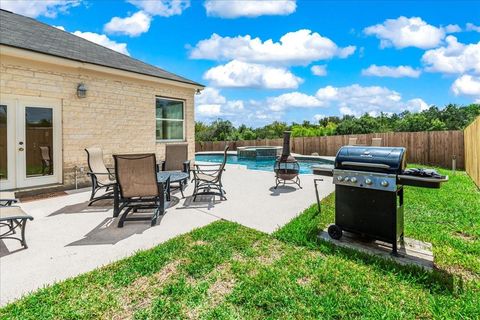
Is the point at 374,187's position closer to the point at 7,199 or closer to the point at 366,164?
the point at 366,164

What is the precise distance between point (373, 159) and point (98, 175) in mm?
6022

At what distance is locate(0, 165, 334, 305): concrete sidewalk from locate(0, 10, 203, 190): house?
4.46 ft

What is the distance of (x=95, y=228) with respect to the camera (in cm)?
443

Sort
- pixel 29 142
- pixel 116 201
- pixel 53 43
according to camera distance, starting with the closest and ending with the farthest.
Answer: pixel 116 201, pixel 29 142, pixel 53 43

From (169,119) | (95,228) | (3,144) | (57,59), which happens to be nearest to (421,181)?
(95,228)

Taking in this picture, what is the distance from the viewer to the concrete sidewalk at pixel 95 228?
307 cm

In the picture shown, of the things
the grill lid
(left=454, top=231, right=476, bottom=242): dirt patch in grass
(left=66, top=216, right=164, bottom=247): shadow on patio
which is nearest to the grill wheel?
the grill lid

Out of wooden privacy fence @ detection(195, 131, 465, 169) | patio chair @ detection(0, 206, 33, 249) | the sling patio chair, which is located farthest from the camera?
wooden privacy fence @ detection(195, 131, 465, 169)

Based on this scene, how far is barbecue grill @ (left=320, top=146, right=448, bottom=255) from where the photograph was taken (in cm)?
313

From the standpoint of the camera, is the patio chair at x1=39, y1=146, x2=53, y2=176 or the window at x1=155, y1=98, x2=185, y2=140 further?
the window at x1=155, y1=98, x2=185, y2=140

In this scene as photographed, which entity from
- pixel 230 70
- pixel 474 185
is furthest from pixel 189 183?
pixel 230 70

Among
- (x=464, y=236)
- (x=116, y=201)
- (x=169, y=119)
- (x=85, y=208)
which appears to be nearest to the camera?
(x=464, y=236)

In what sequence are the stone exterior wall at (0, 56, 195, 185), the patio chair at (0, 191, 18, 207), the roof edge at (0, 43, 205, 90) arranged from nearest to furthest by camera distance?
the patio chair at (0, 191, 18, 207), the roof edge at (0, 43, 205, 90), the stone exterior wall at (0, 56, 195, 185)

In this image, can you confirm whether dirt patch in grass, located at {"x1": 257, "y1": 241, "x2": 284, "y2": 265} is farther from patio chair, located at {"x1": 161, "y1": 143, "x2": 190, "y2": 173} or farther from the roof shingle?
the roof shingle
